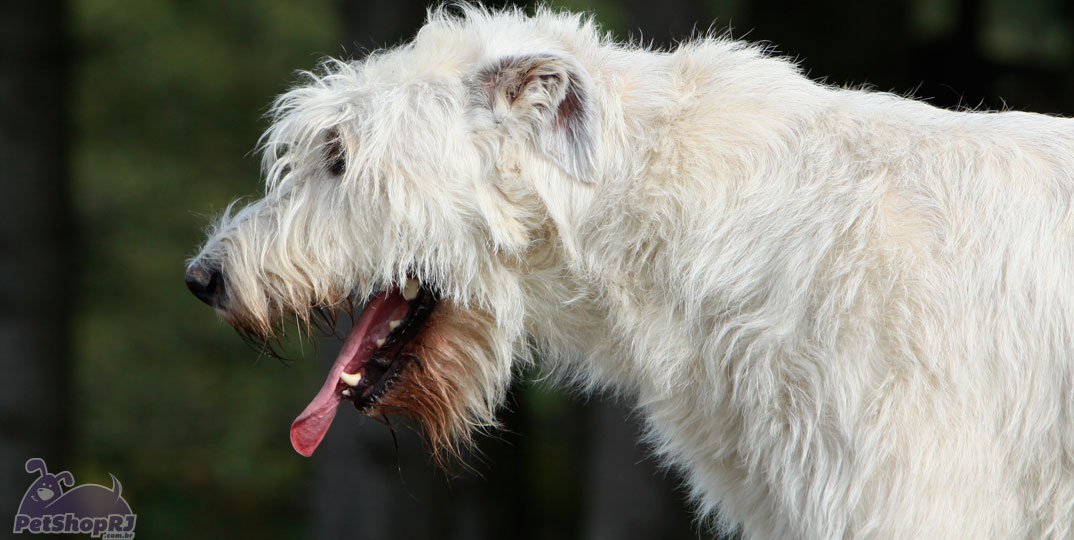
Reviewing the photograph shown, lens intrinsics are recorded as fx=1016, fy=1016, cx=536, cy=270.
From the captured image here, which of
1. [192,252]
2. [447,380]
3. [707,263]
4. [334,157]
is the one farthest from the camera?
[192,252]

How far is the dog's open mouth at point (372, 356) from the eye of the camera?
3553mm

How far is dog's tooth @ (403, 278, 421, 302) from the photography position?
350 cm

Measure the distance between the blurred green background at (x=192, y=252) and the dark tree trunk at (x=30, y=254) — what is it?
0.02 metres

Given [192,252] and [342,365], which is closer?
[342,365]

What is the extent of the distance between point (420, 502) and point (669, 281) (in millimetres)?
5502

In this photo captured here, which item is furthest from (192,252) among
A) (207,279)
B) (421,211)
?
(421,211)

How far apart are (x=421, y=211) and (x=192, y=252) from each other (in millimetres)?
7421

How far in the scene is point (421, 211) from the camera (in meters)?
3.28

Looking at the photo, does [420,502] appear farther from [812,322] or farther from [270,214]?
[812,322]

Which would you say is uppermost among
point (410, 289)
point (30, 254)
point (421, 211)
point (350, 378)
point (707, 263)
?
point (707, 263)
